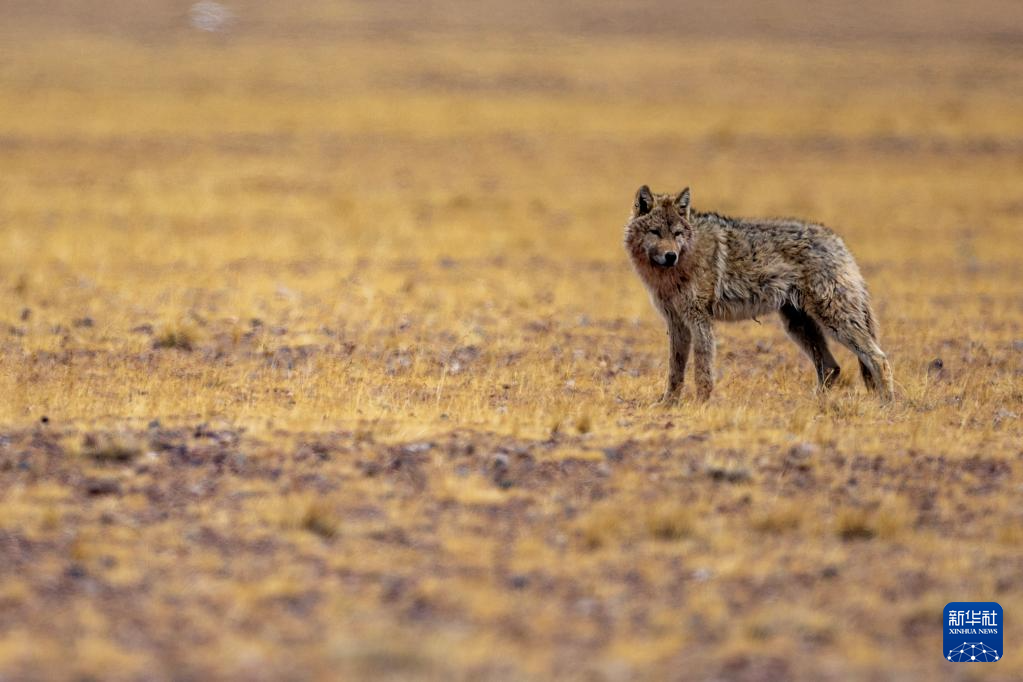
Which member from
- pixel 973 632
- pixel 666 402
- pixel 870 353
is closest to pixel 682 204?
pixel 666 402

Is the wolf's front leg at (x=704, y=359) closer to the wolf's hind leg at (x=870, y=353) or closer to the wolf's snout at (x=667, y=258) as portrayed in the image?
the wolf's snout at (x=667, y=258)

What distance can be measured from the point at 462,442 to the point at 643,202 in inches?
134

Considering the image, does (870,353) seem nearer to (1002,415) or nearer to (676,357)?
(1002,415)

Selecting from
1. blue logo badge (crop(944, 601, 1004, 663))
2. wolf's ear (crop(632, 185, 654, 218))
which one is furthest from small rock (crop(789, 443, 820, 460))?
wolf's ear (crop(632, 185, 654, 218))

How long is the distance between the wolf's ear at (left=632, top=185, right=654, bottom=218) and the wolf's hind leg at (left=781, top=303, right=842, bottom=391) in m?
1.72

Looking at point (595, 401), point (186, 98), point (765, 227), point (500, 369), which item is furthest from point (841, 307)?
point (186, 98)

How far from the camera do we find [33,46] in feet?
213

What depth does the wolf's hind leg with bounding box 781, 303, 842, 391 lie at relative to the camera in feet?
42.5

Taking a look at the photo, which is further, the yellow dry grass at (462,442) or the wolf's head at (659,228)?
the wolf's head at (659,228)

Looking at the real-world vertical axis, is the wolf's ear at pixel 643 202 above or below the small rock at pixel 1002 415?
above

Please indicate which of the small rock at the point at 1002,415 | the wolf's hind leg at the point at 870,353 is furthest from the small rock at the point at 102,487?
the small rock at the point at 1002,415

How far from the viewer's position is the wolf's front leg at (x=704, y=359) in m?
12.3

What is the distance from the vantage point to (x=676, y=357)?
1251 centimetres

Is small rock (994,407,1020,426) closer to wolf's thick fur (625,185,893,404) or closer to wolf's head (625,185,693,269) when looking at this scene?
wolf's thick fur (625,185,893,404)
